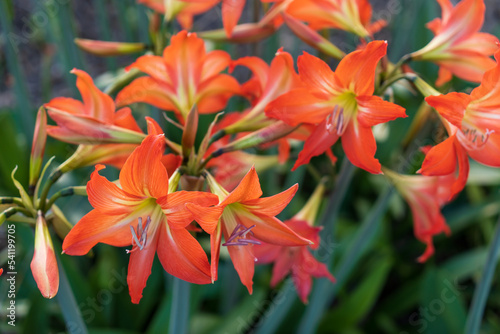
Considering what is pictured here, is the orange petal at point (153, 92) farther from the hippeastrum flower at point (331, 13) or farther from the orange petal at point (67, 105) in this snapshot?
the hippeastrum flower at point (331, 13)

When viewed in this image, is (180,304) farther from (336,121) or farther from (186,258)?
(336,121)

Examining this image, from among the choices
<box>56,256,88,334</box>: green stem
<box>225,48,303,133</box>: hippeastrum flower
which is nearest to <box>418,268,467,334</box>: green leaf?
<box>225,48,303,133</box>: hippeastrum flower

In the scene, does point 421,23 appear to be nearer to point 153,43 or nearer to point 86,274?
point 153,43

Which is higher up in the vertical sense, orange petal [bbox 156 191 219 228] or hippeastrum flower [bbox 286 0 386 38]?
hippeastrum flower [bbox 286 0 386 38]

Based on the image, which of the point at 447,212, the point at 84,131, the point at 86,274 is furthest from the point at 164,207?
the point at 447,212

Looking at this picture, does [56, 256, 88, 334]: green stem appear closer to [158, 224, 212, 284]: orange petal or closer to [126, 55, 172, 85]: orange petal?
[158, 224, 212, 284]: orange petal

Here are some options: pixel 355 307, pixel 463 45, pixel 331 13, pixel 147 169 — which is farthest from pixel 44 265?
pixel 355 307
